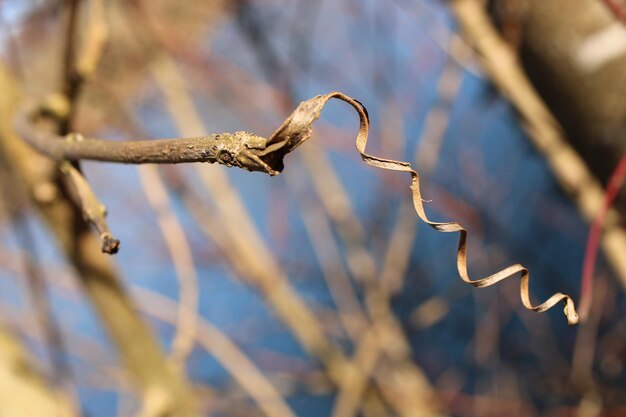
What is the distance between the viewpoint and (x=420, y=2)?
3.43 feet

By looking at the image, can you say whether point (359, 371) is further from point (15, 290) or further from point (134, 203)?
point (15, 290)

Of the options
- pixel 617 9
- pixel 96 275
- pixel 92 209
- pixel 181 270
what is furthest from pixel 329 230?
pixel 92 209

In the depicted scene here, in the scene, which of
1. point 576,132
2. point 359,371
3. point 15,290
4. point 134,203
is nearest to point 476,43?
point 576,132

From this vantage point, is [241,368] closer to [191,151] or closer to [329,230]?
[329,230]

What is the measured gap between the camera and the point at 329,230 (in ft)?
6.17

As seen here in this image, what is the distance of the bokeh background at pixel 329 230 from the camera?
1.05m

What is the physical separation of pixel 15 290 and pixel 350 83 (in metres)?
→ 1.75

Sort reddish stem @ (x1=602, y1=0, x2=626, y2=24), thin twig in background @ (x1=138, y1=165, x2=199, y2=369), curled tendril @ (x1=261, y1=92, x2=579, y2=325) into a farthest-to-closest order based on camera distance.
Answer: thin twig in background @ (x1=138, y1=165, x2=199, y2=369)
reddish stem @ (x1=602, y1=0, x2=626, y2=24)
curled tendril @ (x1=261, y1=92, x2=579, y2=325)

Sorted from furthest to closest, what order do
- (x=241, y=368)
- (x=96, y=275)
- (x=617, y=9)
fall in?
1. (x=241, y=368)
2. (x=96, y=275)
3. (x=617, y=9)

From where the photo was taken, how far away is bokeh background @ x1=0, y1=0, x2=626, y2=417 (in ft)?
3.46

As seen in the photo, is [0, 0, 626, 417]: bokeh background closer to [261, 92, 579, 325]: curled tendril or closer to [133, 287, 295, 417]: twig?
[133, 287, 295, 417]: twig

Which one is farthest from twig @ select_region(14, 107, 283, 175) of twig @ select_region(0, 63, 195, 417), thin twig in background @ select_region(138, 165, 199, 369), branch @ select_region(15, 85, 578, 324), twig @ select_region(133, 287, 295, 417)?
twig @ select_region(133, 287, 295, 417)

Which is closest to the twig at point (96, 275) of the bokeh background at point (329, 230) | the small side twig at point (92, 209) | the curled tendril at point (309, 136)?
the bokeh background at point (329, 230)

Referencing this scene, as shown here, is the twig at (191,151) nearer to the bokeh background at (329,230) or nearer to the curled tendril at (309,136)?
the curled tendril at (309,136)
